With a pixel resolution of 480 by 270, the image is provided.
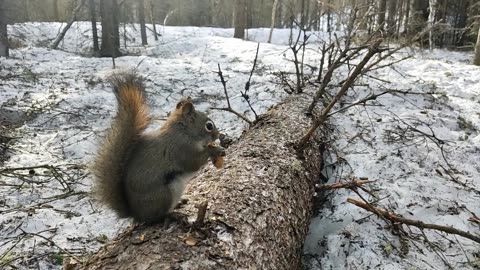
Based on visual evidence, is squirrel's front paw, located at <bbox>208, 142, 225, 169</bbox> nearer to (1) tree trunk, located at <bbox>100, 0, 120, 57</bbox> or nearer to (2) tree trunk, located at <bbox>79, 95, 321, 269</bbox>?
(2) tree trunk, located at <bbox>79, 95, 321, 269</bbox>

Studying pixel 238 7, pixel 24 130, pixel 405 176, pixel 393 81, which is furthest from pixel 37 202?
pixel 238 7

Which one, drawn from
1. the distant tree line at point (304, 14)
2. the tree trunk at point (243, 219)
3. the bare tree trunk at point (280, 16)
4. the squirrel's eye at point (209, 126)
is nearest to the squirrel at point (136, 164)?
the tree trunk at point (243, 219)

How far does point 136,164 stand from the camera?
77.3 inches

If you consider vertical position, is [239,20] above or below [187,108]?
above

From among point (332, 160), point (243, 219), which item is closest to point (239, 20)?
point (332, 160)

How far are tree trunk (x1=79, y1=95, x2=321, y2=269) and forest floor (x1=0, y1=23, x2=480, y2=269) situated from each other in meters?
0.47

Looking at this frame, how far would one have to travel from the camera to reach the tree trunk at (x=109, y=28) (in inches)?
422

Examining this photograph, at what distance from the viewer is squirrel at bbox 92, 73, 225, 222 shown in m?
1.91

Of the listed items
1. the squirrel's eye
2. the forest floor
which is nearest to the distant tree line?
the forest floor

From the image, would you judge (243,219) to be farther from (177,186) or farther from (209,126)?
(209,126)

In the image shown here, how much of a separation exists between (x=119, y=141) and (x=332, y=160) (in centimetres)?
256

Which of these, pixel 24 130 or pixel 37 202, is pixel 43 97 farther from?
pixel 37 202

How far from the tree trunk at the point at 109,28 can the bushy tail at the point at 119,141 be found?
9.47 m

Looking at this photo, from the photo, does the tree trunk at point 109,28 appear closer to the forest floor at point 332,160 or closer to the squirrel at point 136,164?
the forest floor at point 332,160
